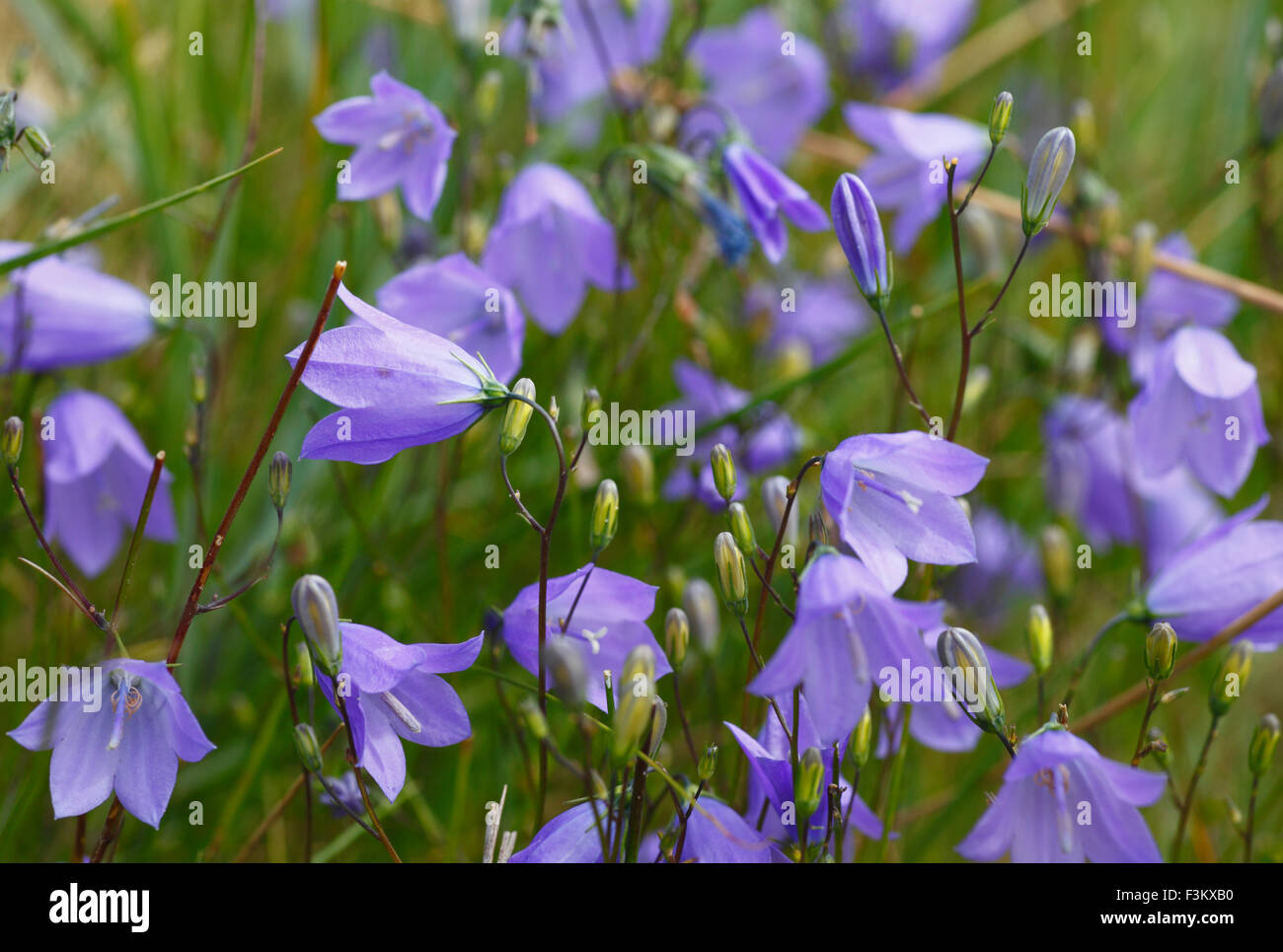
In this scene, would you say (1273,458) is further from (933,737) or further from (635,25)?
(635,25)

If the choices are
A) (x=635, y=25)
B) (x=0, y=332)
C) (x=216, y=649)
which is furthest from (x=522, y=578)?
(x=635, y=25)

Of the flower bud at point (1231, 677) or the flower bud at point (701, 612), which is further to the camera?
the flower bud at point (701, 612)

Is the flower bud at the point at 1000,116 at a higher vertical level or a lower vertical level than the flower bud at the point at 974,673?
higher

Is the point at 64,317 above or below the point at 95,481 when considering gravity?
above

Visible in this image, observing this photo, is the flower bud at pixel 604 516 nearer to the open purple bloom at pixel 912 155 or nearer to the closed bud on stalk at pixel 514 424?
the closed bud on stalk at pixel 514 424

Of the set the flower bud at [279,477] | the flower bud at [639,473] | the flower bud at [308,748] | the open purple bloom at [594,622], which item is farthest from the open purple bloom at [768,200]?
the flower bud at [308,748]

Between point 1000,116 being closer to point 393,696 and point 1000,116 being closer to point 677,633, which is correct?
point 677,633

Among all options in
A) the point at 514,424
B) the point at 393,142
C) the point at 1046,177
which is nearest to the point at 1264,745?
the point at 1046,177
